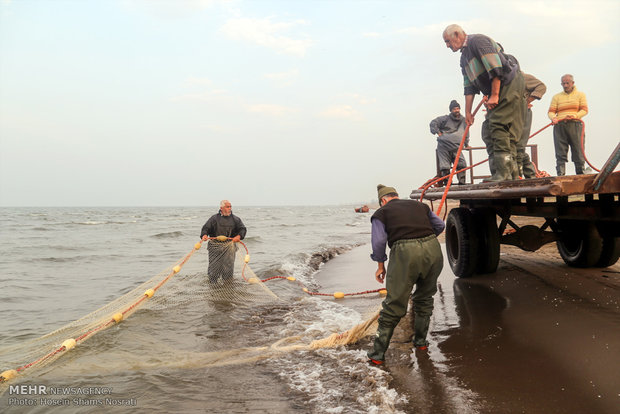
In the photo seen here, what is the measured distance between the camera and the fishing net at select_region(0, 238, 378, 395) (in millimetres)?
4262

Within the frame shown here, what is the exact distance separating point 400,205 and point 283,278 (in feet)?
20.4

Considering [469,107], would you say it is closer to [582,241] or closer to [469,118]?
[469,118]

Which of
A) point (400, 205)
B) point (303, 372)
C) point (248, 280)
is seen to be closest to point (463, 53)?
point (400, 205)

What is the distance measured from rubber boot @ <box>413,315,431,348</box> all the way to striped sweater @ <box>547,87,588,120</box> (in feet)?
17.8

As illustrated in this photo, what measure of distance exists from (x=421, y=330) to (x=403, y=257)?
3.03ft

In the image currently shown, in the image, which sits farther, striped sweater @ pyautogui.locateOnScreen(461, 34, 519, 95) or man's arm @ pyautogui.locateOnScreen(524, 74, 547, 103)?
man's arm @ pyautogui.locateOnScreen(524, 74, 547, 103)

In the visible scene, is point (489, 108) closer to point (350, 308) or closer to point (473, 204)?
point (473, 204)

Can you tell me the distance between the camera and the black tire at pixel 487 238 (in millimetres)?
6426

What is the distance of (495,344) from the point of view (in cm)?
406

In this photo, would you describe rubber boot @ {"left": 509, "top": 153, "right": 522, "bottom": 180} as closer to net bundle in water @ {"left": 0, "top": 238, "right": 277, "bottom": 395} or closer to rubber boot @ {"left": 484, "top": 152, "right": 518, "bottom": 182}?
rubber boot @ {"left": 484, "top": 152, "right": 518, "bottom": 182}

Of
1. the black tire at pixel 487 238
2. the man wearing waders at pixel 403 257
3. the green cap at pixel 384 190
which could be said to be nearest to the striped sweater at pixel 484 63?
the green cap at pixel 384 190

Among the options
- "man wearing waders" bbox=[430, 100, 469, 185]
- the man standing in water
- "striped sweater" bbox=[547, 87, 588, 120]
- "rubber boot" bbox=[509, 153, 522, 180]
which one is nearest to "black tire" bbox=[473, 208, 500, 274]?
"rubber boot" bbox=[509, 153, 522, 180]

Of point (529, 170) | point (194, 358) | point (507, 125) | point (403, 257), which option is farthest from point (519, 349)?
point (529, 170)

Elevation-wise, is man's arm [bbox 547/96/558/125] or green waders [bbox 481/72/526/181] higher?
man's arm [bbox 547/96/558/125]
